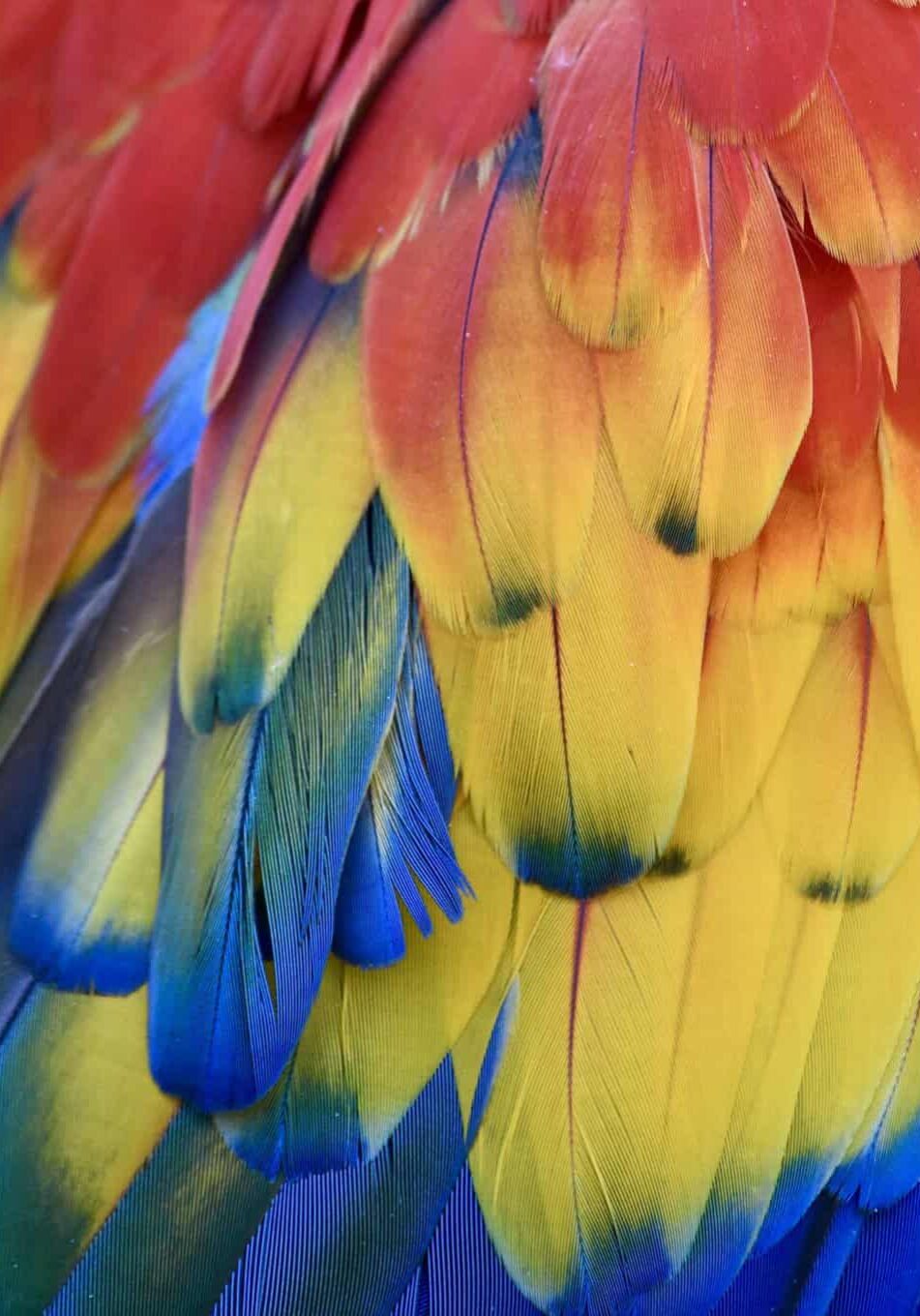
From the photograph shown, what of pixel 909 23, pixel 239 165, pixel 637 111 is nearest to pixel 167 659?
pixel 239 165

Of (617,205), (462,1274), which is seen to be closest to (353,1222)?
(462,1274)

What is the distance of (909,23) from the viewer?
2.97ft

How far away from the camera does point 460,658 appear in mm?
844

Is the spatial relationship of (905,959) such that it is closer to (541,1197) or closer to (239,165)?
(541,1197)

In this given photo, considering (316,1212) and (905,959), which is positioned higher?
(316,1212)

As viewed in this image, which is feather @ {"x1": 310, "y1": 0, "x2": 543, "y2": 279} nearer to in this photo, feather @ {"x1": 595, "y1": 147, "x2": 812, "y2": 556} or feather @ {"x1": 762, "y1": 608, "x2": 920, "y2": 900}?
feather @ {"x1": 595, "y1": 147, "x2": 812, "y2": 556}

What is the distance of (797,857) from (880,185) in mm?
443

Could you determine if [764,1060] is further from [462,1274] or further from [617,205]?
[617,205]

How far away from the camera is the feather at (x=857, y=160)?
0.86 meters

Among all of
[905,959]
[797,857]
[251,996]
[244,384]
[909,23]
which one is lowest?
[905,959]

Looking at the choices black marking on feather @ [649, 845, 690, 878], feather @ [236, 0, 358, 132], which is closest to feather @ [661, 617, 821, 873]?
black marking on feather @ [649, 845, 690, 878]

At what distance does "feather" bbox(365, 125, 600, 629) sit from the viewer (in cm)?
83

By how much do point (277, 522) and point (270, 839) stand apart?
200 mm

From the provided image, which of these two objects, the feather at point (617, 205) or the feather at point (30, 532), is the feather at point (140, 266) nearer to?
the feather at point (30, 532)
